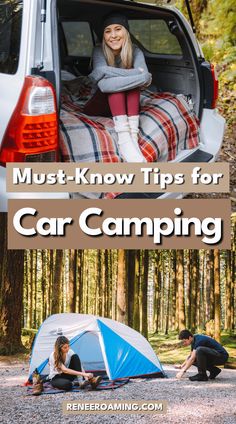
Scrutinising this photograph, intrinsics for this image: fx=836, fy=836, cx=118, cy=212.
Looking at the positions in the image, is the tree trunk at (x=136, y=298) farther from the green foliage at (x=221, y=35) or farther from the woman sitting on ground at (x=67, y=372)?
the green foliage at (x=221, y=35)

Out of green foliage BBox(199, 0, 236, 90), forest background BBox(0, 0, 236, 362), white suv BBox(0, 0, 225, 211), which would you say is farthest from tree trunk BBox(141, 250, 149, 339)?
green foliage BBox(199, 0, 236, 90)

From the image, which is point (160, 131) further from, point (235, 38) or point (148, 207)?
point (235, 38)

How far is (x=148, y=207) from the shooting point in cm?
250

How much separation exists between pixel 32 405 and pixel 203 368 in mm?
553

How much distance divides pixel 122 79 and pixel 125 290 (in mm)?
864

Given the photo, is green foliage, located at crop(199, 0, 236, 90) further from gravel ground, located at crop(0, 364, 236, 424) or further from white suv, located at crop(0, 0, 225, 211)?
gravel ground, located at crop(0, 364, 236, 424)

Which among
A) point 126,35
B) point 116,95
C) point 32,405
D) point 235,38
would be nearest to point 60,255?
point 32,405

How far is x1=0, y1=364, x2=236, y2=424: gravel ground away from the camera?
8.48 ft

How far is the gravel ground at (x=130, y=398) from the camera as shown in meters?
2.58

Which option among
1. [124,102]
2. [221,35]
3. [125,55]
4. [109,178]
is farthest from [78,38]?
[109,178]

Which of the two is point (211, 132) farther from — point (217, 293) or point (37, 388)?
point (37, 388)

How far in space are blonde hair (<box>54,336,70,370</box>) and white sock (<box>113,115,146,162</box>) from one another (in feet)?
2.24

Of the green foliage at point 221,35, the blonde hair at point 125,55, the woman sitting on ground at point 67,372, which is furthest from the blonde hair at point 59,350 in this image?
the green foliage at point 221,35

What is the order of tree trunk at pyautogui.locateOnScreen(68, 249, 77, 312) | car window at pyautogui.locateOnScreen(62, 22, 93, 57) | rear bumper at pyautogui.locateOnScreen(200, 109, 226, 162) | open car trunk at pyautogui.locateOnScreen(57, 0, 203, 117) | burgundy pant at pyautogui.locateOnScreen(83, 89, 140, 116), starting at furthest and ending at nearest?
car window at pyautogui.locateOnScreen(62, 22, 93, 57) < open car trunk at pyautogui.locateOnScreen(57, 0, 203, 117) < rear bumper at pyautogui.locateOnScreen(200, 109, 226, 162) < burgundy pant at pyautogui.locateOnScreen(83, 89, 140, 116) < tree trunk at pyautogui.locateOnScreen(68, 249, 77, 312)
